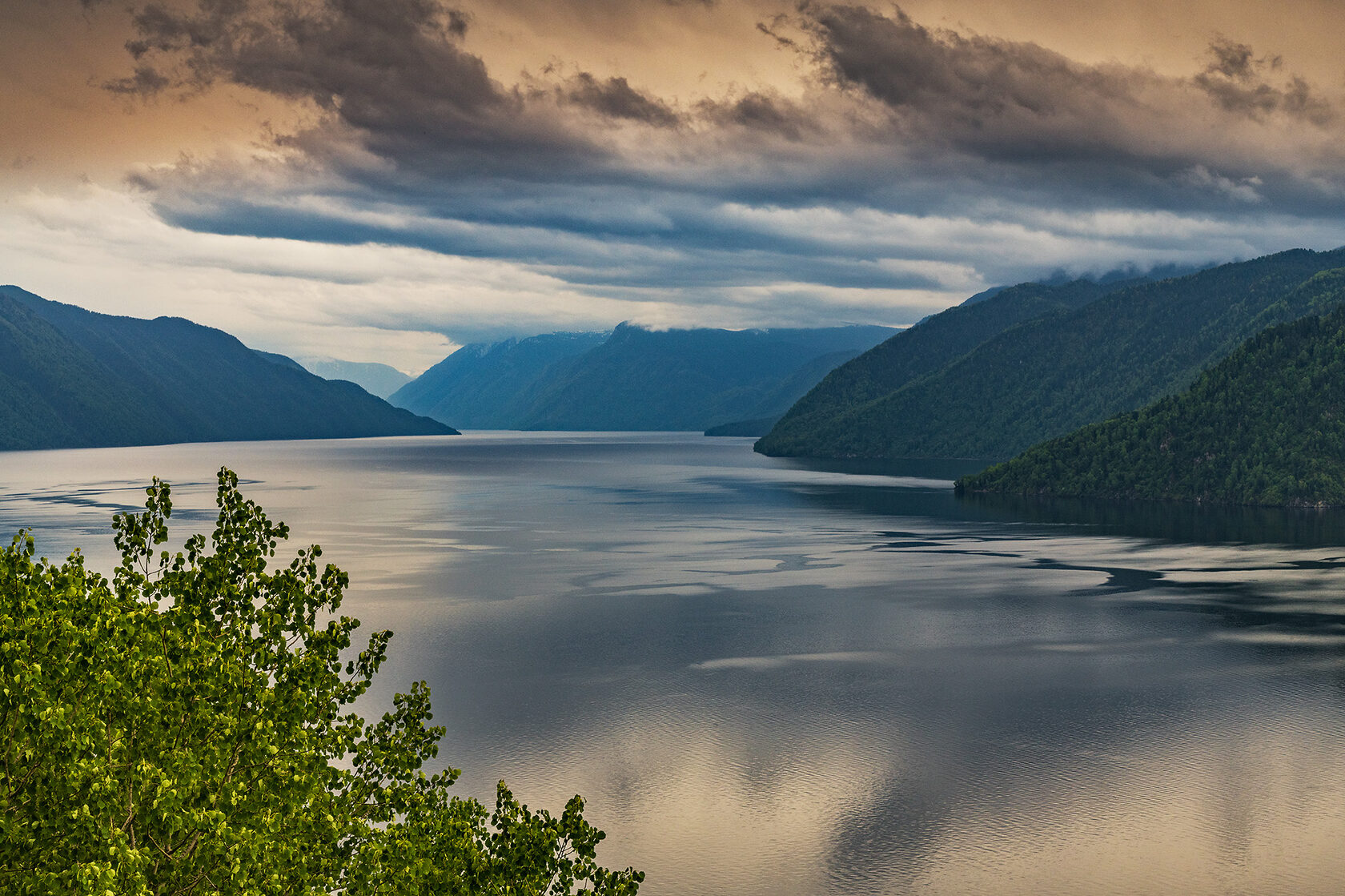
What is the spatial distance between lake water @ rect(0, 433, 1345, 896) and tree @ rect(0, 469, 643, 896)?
18.0 metres

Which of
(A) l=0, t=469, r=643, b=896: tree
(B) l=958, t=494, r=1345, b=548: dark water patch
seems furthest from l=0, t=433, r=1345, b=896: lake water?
(A) l=0, t=469, r=643, b=896: tree

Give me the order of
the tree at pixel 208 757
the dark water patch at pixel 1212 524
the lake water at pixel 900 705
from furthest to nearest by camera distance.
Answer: the dark water patch at pixel 1212 524
the lake water at pixel 900 705
the tree at pixel 208 757

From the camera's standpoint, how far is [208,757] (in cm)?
2211

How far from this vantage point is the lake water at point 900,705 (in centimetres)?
4472

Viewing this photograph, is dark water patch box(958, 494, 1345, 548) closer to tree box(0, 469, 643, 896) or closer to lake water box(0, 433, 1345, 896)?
lake water box(0, 433, 1345, 896)

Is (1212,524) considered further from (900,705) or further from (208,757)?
(208,757)

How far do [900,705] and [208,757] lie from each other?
50.6 m

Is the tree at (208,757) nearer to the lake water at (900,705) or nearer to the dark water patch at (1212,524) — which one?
the lake water at (900,705)

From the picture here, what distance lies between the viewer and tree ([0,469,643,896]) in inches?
792

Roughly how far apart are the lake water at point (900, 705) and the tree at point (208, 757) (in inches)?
710

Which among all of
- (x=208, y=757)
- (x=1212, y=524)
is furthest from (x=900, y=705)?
(x=1212, y=524)

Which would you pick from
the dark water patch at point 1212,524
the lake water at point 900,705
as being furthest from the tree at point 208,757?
the dark water patch at point 1212,524

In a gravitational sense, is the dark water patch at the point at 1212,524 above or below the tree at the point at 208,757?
below

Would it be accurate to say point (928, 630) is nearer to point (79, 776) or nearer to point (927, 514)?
point (79, 776)
